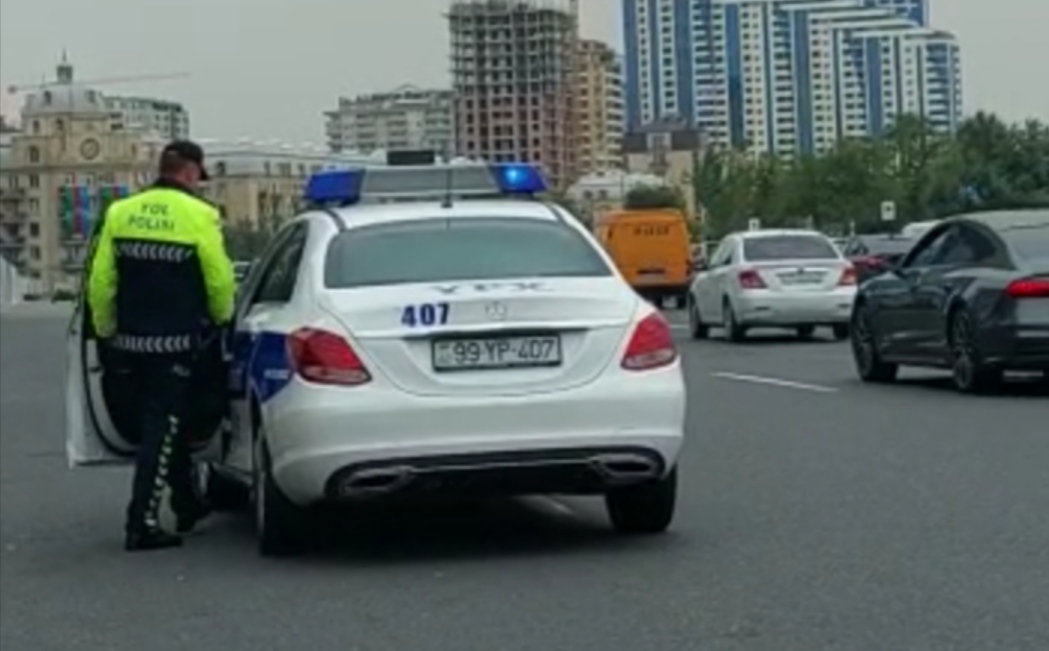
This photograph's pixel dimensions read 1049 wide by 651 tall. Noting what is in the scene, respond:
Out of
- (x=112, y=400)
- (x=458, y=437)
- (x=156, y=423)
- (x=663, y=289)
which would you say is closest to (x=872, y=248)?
(x=663, y=289)

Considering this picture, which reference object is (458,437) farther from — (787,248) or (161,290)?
(787,248)

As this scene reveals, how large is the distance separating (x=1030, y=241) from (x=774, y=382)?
Answer: 13.5ft

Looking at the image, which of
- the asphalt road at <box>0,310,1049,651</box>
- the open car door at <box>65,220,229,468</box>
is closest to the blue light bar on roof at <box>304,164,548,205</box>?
the open car door at <box>65,220,229,468</box>

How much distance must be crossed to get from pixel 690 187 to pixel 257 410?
352ft

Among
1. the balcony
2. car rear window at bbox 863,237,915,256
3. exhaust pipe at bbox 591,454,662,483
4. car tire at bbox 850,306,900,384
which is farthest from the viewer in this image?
the balcony

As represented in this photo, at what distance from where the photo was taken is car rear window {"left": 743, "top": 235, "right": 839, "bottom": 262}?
33.4 m

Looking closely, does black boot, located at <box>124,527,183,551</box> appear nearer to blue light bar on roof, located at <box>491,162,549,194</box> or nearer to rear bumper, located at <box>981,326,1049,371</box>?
blue light bar on roof, located at <box>491,162,549,194</box>

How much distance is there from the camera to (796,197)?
94562mm

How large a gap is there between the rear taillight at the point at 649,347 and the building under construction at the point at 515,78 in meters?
47.7

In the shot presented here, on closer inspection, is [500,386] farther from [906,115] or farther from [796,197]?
[906,115]

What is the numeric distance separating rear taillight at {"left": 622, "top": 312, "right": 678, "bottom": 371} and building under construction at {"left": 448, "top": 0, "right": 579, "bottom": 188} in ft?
157

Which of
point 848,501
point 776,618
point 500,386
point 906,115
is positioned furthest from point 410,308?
point 906,115

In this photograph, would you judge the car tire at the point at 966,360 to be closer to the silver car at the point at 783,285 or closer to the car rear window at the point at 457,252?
the car rear window at the point at 457,252

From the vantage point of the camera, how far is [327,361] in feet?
33.9
